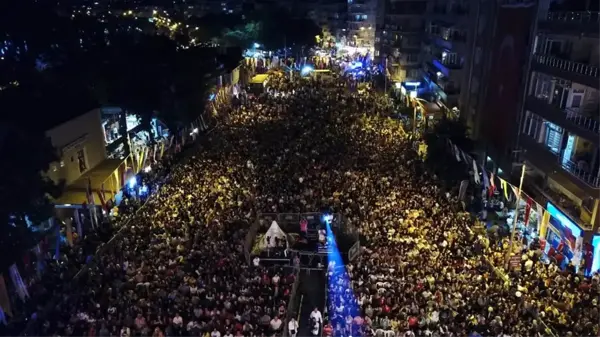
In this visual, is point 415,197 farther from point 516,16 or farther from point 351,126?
point 351,126

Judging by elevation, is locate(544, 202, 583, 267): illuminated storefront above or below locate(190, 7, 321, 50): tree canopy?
below

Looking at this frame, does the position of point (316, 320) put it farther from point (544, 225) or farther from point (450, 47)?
point (450, 47)

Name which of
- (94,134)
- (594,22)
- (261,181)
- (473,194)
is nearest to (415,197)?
(473,194)

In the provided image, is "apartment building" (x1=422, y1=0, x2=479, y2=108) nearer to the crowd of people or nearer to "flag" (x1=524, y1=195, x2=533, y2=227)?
the crowd of people

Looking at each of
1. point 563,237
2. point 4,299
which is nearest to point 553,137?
point 563,237

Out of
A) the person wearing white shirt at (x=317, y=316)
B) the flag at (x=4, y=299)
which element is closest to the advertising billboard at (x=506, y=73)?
the person wearing white shirt at (x=317, y=316)

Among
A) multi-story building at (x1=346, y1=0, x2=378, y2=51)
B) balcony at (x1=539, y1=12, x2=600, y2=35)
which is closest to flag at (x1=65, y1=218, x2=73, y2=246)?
balcony at (x1=539, y1=12, x2=600, y2=35)

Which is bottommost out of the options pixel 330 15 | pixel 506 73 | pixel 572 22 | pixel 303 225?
pixel 303 225
